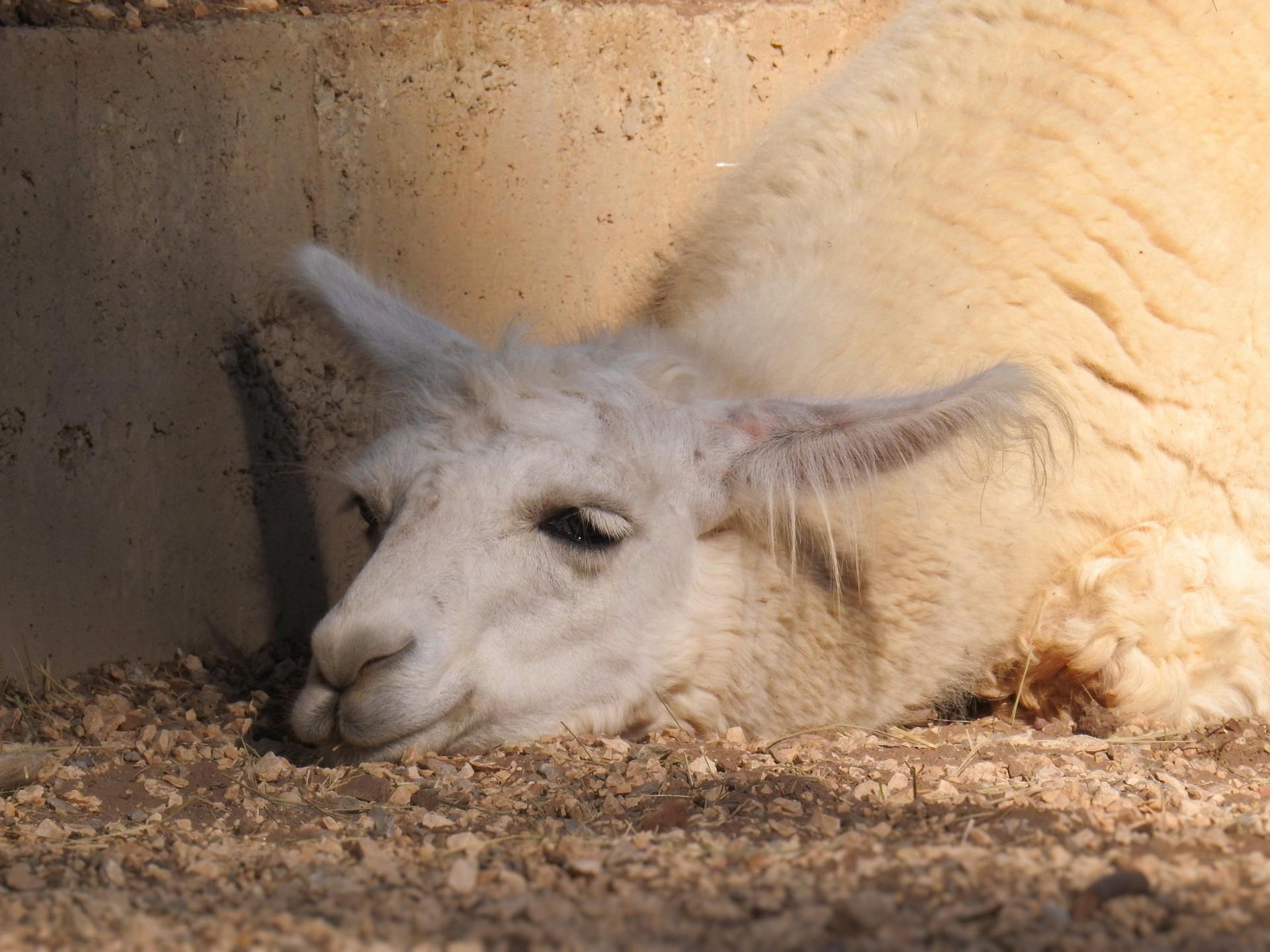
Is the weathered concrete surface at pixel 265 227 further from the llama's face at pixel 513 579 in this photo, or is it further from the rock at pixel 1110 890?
the rock at pixel 1110 890

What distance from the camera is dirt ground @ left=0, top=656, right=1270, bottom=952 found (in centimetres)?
202

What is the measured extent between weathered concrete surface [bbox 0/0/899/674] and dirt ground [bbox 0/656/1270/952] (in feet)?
1.92

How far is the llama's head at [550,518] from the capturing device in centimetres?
315

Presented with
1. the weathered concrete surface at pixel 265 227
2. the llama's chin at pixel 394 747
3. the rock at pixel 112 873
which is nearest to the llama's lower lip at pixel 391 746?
the llama's chin at pixel 394 747

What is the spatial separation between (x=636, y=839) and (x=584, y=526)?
1.02 metres

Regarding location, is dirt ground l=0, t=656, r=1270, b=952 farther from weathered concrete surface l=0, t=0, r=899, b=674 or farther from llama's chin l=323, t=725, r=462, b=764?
weathered concrete surface l=0, t=0, r=899, b=674

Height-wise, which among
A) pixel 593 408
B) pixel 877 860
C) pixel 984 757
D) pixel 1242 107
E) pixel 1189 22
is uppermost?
pixel 1189 22

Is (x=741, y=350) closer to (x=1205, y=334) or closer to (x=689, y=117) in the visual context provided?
(x=1205, y=334)

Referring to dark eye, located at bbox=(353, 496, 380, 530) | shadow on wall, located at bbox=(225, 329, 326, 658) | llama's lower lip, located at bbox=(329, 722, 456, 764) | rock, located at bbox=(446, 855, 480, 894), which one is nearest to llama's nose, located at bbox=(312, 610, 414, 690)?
llama's lower lip, located at bbox=(329, 722, 456, 764)

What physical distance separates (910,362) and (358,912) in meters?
2.14

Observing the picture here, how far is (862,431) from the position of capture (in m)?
3.22

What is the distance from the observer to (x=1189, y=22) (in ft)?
13.4

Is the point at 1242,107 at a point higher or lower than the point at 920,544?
higher

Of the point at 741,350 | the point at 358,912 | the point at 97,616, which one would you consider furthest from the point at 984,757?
the point at 97,616
